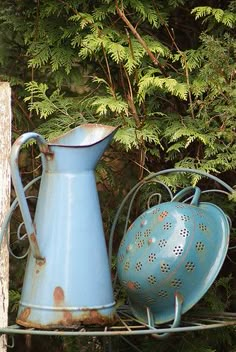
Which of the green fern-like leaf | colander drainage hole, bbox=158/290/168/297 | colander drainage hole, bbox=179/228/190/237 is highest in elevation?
the green fern-like leaf

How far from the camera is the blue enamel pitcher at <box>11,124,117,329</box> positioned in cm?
204

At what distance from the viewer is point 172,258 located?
2029 millimetres

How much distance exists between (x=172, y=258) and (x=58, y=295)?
31 centimetres

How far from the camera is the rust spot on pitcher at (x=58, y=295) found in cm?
204

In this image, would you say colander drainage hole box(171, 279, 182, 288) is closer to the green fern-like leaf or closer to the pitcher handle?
the pitcher handle

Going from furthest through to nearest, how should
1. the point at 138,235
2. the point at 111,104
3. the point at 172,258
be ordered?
the point at 111,104 → the point at 138,235 → the point at 172,258

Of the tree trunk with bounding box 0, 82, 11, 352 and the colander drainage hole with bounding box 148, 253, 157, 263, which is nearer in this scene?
the colander drainage hole with bounding box 148, 253, 157, 263

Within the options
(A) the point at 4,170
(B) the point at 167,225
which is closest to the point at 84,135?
(A) the point at 4,170

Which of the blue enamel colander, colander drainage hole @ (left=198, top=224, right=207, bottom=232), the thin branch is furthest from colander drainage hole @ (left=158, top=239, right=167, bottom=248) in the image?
the thin branch

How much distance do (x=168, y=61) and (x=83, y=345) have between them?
1101 millimetres

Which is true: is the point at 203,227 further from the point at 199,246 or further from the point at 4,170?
the point at 4,170

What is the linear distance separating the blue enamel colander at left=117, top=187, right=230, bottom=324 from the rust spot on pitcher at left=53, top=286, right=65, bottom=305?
19 centimetres

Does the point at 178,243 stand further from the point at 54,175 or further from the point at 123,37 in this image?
the point at 123,37

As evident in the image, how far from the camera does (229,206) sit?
2674mm
